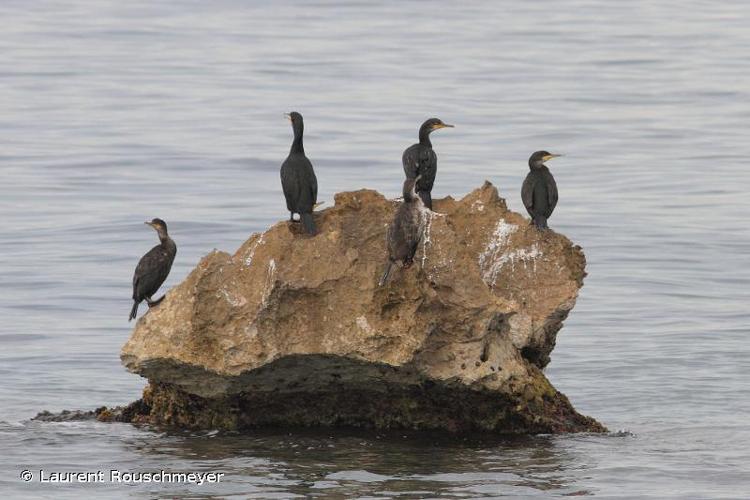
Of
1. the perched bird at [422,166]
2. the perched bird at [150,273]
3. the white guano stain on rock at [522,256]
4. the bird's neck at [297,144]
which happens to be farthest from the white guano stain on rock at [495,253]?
the perched bird at [150,273]

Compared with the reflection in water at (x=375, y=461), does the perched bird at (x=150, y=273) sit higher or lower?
higher

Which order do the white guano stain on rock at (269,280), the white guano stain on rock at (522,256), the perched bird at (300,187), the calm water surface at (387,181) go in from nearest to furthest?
1. the white guano stain on rock at (269,280)
2. the calm water surface at (387,181)
3. the perched bird at (300,187)
4. the white guano stain on rock at (522,256)

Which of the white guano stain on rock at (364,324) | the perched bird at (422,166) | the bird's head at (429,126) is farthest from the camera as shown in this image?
the bird's head at (429,126)

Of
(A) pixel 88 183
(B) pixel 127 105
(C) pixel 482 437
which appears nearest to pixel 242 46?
(B) pixel 127 105

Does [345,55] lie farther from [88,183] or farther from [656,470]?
[656,470]

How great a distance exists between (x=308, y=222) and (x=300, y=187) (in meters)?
0.65

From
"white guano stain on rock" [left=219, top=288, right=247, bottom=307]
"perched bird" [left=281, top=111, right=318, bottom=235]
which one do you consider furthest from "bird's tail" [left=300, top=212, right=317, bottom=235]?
"white guano stain on rock" [left=219, top=288, right=247, bottom=307]

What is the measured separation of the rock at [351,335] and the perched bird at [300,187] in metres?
0.14

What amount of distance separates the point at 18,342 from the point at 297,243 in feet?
27.6

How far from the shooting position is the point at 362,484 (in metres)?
13.4

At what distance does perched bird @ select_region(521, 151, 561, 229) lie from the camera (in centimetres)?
1556

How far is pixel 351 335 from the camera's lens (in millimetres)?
13469

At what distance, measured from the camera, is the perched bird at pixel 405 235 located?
13305 millimetres

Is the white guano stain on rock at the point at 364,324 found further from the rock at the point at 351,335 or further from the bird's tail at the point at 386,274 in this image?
the bird's tail at the point at 386,274
